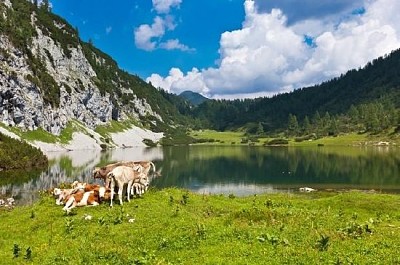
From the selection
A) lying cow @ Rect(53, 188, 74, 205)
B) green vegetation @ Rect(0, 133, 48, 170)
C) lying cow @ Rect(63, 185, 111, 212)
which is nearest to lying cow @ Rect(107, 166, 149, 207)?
lying cow @ Rect(63, 185, 111, 212)

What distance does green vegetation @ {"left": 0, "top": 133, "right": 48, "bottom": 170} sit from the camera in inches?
3563

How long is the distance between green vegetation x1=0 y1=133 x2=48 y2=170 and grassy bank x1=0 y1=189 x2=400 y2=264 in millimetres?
71042

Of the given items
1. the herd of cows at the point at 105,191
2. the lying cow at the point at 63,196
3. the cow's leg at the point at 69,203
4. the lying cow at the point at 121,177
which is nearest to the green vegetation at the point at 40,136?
the lying cow at the point at 63,196

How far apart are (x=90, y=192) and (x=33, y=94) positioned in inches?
6876

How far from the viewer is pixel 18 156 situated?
9619 centimetres

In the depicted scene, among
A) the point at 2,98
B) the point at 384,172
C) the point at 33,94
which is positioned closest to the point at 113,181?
the point at 384,172

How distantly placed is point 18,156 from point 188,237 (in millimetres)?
89709

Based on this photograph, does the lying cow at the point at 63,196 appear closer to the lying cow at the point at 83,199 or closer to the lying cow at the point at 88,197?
the lying cow at the point at 88,197

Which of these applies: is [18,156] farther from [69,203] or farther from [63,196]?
[69,203]

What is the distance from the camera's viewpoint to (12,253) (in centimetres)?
1825

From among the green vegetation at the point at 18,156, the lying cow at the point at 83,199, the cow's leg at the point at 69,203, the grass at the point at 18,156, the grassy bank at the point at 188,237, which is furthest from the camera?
the green vegetation at the point at 18,156

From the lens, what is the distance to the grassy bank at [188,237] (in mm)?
14914

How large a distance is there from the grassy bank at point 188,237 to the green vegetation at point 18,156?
71042mm

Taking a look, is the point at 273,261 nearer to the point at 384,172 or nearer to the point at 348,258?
the point at 348,258
